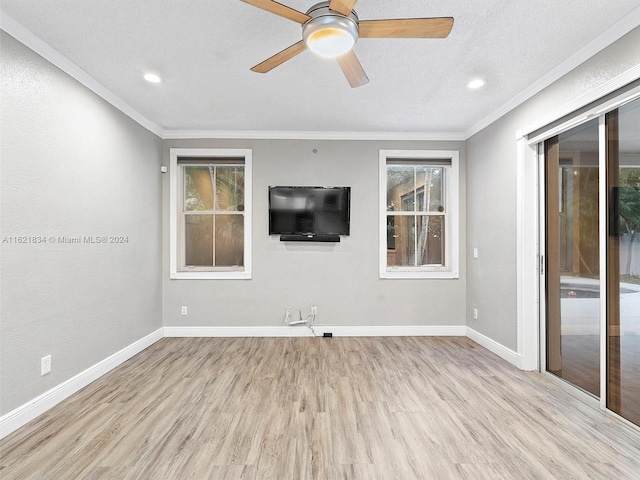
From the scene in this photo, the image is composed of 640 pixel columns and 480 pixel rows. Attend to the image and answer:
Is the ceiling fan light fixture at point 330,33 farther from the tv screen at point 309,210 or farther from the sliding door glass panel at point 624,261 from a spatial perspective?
the tv screen at point 309,210

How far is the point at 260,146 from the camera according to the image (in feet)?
14.4

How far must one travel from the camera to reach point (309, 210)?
14.2 ft

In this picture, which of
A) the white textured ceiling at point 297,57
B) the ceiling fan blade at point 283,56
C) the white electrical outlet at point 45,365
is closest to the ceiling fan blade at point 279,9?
the ceiling fan blade at point 283,56

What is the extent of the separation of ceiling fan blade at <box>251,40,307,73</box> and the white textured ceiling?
0.83 ft

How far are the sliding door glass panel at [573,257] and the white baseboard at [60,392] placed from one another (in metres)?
4.16

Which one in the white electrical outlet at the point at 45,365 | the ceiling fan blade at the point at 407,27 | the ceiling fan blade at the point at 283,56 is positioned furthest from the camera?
the white electrical outlet at the point at 45,365

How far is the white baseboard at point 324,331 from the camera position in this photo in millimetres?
4336

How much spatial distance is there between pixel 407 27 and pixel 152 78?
7.53ft

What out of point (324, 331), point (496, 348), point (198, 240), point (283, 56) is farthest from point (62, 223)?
point (496, 348)

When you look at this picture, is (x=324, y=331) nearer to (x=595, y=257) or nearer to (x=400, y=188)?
(x=400, y=188)

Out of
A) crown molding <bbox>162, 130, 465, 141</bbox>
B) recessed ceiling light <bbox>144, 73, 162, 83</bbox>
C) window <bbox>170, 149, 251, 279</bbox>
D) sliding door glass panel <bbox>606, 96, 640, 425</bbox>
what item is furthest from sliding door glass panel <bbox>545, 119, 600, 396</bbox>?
recessed ceiling light <bbox>144, 73, 162, 83</bbox>

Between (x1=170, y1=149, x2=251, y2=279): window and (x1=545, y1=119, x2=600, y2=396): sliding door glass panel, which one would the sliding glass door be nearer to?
(x1=545, y1=119, x2=600, y2=396): sliding door glass panel

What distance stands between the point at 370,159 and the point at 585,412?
334cm

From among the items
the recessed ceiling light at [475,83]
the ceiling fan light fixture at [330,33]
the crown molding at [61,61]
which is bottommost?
the ceiling fan light fixture at [330,33]
